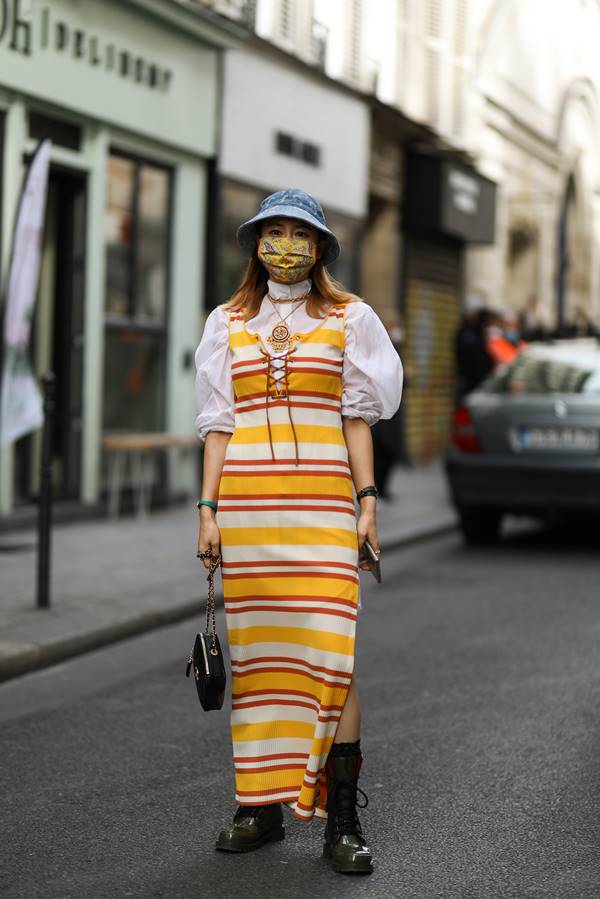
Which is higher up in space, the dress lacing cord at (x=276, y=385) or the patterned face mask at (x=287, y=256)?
the patterned face mask at (x=287, y=256)

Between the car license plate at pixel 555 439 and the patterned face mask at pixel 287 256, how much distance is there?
708 cm

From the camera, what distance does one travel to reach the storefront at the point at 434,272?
68.3ft

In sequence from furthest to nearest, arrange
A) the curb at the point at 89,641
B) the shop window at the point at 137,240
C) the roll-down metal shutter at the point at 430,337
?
the roll-down metal shutter at the point at 430,337 < the shop window at the point at 137,240 < the curb at the point at 89,641

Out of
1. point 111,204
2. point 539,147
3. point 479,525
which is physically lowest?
point 479,525

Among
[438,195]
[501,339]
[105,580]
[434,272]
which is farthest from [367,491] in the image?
[434,272]

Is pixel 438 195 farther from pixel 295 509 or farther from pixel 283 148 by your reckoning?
pixel 295 509

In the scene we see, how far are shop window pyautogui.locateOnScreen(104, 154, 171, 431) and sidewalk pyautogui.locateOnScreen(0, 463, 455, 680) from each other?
3.29ft

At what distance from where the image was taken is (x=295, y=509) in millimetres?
4312

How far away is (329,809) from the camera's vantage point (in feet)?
14.3

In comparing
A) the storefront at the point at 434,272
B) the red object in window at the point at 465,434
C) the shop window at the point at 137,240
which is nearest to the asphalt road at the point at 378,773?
the red object in window at the point at 465,434

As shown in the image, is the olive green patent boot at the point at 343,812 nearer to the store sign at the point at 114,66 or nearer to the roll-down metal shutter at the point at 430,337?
the store sign at the point at 114,66

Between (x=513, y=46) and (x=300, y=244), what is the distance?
2467cm

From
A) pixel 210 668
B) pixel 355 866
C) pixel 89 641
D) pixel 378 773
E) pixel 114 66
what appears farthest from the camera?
pixel 114 66

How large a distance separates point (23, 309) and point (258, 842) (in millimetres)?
6399
